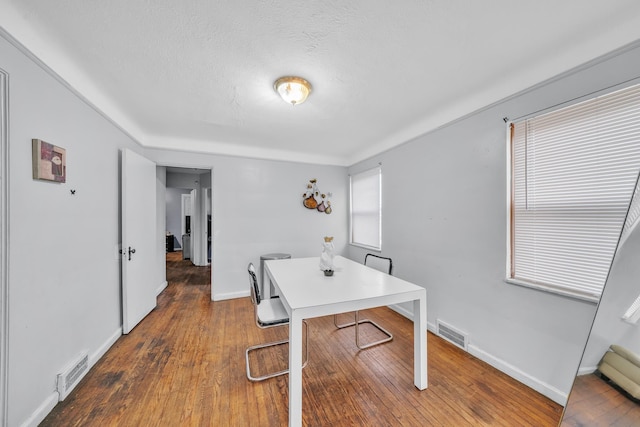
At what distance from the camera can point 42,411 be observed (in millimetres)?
1444

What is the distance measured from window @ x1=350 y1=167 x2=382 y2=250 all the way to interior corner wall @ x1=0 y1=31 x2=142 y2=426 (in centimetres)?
322

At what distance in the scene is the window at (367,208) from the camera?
143 inches

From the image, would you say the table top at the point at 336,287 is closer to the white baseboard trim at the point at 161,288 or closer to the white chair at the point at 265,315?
the white chair at the point at 265,315

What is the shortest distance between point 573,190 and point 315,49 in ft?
6.36

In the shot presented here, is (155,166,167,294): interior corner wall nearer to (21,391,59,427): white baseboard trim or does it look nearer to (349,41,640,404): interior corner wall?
(21,391,59,427): white baseboard trim

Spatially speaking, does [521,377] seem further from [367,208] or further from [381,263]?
[367,208]

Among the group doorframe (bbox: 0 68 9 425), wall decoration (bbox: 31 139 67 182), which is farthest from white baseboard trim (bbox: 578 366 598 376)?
wall decoration (bbox: 31 139 67 182)

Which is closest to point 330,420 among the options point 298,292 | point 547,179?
point 298,292

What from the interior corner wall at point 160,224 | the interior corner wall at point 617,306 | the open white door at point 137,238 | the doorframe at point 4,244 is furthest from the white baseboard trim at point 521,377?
the interior corner wall at point 160,224

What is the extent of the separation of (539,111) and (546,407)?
2034 millimetres

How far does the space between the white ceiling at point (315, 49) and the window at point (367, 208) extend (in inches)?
51.3

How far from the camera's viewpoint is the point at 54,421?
1.45 metres

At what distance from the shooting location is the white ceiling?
4.13 ft

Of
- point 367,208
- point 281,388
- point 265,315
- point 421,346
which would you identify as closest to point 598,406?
point 421,346
